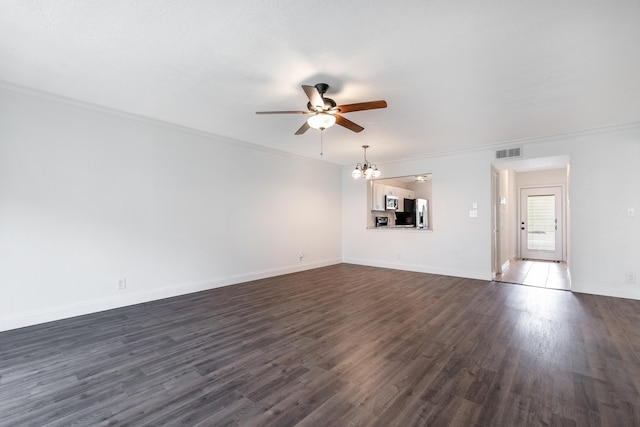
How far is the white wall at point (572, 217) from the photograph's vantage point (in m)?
4.30

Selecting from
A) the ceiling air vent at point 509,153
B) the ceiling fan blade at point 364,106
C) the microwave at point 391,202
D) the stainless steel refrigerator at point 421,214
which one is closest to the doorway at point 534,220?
the ceiling air vent at point 509,153

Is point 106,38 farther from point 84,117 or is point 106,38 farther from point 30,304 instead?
point 30,304

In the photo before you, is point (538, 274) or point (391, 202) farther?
point (391, 202)

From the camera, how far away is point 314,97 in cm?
271

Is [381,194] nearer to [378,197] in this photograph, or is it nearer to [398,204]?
[378,197]

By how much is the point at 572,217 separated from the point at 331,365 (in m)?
4.81

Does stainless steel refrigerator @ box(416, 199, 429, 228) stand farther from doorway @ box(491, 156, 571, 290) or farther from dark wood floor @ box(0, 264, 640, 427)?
dark wood floor @ box(0, 264, 640, 427)

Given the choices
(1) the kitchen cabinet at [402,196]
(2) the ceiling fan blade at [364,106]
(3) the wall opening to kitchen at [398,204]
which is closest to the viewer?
(2) the ceiling fan blade at [364,106]

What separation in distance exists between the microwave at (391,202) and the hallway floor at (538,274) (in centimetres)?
304

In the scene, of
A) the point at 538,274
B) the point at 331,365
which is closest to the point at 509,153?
the point at 538,274

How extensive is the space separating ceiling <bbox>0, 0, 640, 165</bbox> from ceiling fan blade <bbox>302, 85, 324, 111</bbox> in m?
0.25

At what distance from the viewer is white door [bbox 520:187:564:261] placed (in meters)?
8.05

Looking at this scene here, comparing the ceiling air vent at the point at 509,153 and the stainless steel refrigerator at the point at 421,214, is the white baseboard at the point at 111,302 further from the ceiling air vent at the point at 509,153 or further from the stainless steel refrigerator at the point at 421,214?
the ceiling air vent at the point at 509,153

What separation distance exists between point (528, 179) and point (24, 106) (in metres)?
10.9
